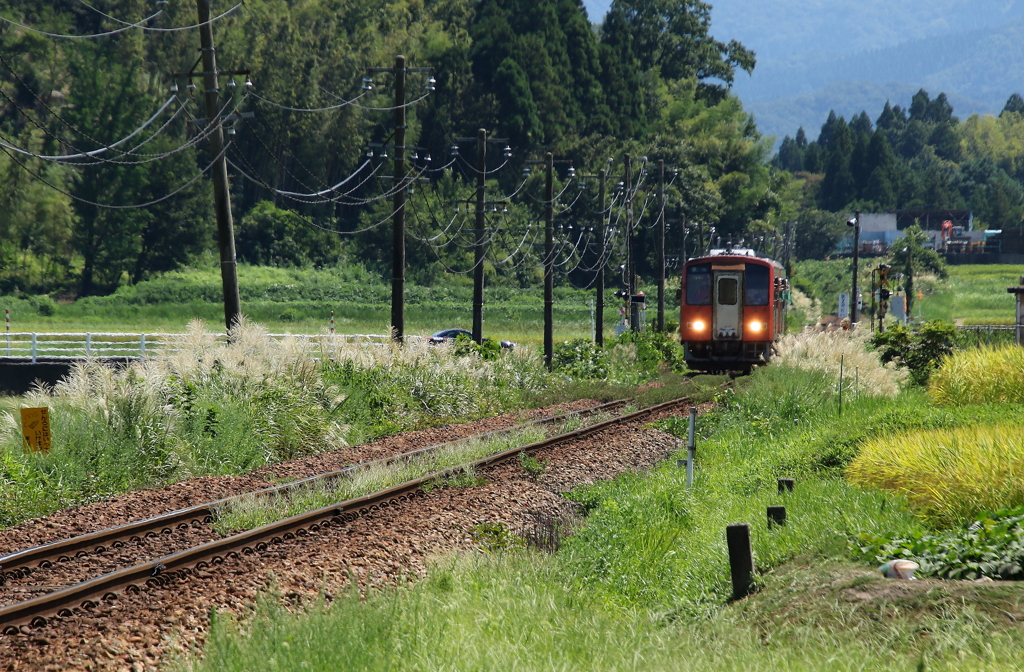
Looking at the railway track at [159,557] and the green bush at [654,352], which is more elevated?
the railway track at [159,557]

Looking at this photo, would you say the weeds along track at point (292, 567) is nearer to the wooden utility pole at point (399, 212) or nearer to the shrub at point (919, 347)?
the wooden utility pole at point (399, 212)

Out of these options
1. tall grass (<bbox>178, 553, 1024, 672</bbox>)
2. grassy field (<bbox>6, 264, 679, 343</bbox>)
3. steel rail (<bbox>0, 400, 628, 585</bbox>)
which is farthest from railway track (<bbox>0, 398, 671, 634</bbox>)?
grassy field (<bbox>6, 264, 679, 343</bbox>)

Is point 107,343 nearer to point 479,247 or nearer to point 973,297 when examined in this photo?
point 479,247

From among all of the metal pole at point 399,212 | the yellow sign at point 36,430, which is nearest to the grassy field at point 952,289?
the metal pole at point 399,212

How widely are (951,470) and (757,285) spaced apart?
18604mm

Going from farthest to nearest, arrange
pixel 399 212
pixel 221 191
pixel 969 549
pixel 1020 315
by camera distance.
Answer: pixel 399 212, pixel 1020 315, pixel 221 191, pixel 969 549

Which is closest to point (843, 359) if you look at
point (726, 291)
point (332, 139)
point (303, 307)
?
point (726, 291)

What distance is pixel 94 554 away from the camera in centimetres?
906

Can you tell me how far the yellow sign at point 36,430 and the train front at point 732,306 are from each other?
61.0ft

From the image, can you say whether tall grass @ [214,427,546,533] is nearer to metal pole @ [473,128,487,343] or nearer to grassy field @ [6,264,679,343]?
metal pole @ [473,128,487,343]

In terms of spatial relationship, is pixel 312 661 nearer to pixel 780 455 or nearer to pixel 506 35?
pixel 780 455

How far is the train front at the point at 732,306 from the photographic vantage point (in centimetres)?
2722

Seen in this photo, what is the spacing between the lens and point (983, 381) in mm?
15672

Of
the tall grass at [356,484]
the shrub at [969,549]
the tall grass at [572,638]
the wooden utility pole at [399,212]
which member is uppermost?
the wooden utility pole at [399,212]
